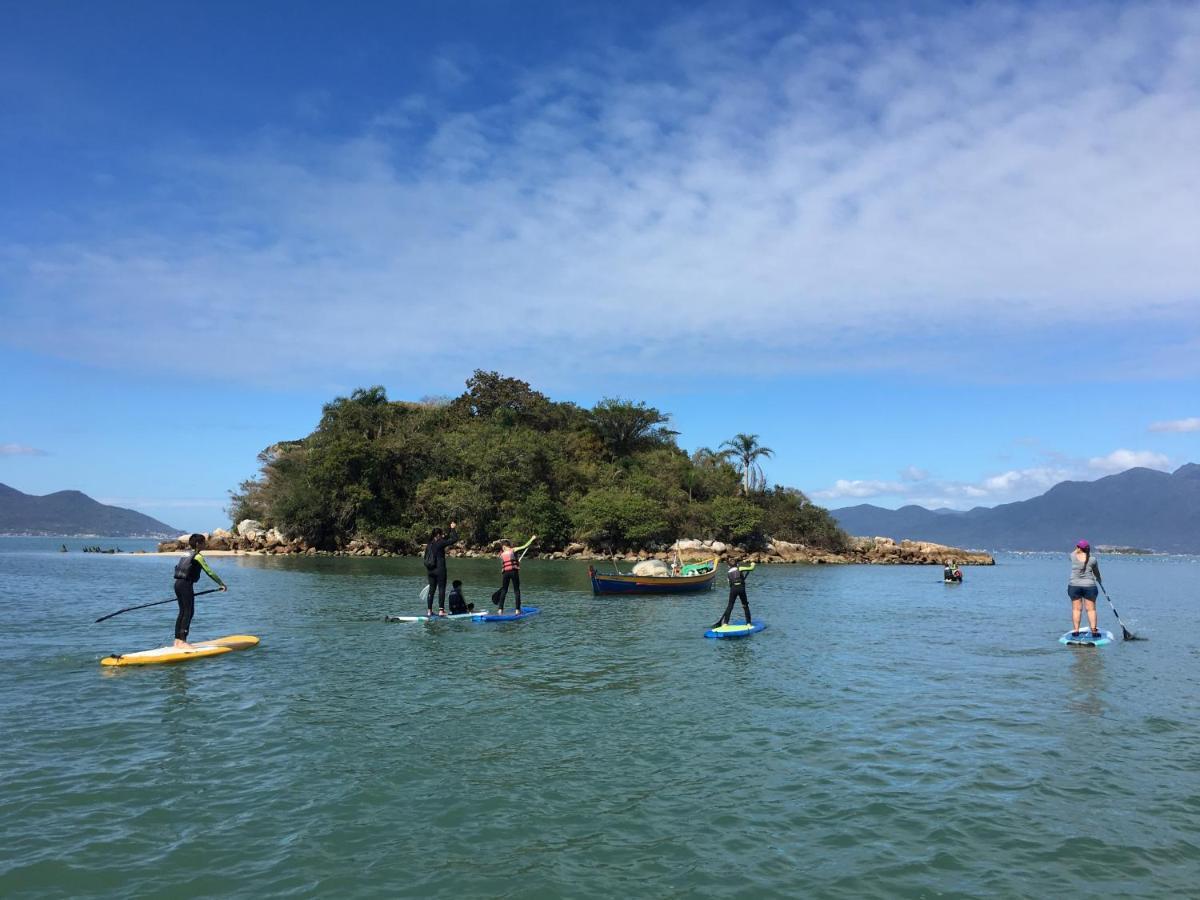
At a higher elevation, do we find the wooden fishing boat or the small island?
the small island

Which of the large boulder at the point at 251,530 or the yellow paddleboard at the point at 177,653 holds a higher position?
the large boulder at the point at 251,530

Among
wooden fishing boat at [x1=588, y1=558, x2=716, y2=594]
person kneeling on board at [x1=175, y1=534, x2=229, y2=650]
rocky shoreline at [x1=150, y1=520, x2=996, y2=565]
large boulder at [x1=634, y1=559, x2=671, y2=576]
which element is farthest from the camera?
rocky shoreline at [x1=150, y1=520, x2=996, y2=565]

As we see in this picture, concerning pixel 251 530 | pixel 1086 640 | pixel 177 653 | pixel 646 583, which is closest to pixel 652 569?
pixel 646 583

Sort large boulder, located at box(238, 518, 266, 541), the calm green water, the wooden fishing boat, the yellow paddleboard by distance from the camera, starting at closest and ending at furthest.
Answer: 1. the calm green water
2. the yellow paddleboard
3. the wooden fishing boat
4. large boulder, located at box(238, 518, 266, 541)

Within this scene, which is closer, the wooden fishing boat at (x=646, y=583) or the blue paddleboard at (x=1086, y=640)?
the blue paddleboard at (x=1086, y=640)

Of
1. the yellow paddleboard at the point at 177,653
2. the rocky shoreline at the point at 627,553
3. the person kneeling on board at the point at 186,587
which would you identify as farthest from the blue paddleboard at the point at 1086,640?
the rocky shoreline at the point at 627,553

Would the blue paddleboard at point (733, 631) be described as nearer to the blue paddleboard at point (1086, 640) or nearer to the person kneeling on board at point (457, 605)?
the person kneeling on board at point (457, 605)

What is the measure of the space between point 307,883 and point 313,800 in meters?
2.22

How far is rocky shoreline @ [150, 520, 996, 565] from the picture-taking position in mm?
76375

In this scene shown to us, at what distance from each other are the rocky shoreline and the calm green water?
54151mm

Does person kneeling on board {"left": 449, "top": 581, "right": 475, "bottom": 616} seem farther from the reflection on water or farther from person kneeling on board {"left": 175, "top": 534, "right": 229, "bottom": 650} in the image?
the reflection on water

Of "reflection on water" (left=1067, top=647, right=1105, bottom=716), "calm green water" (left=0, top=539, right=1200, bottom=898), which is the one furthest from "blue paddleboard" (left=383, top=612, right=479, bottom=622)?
"reflection on water" (left=1067, top=647, right=1105, bottom=716)

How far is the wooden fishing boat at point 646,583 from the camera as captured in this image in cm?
3578

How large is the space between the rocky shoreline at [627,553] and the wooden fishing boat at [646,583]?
106 feet
